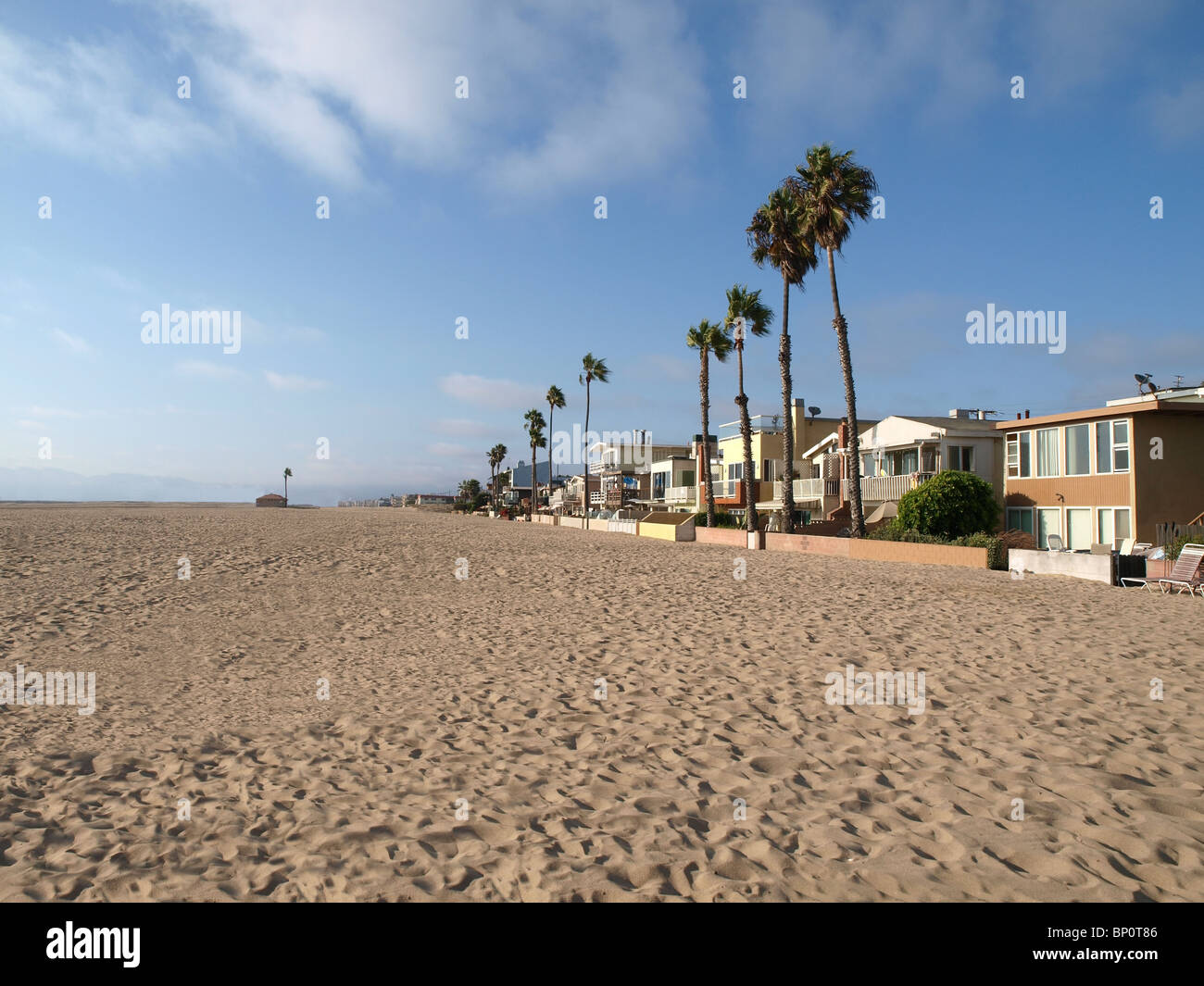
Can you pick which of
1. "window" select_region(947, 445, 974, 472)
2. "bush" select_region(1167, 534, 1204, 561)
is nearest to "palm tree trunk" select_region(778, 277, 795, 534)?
"window" select_region(947, 445, 974, 472)

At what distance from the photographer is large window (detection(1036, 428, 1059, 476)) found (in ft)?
88.4

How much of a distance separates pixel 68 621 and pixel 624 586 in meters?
10.3

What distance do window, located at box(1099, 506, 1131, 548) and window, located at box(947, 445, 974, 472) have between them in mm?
8632

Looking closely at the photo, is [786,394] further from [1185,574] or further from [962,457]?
[1185,574]

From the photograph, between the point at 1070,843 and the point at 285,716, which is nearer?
the point at 1070,843

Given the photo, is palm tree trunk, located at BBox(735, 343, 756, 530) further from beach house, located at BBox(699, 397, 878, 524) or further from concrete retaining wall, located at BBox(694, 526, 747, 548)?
beach house, located at BBox(699, 397, 878, 524)

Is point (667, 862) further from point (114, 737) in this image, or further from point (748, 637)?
point (748, 637)

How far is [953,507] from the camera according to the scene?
86.4 feet

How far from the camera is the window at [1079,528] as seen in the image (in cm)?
2556

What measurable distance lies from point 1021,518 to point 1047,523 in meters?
1.32

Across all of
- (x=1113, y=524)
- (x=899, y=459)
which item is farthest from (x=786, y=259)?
(x=1113, y=524)

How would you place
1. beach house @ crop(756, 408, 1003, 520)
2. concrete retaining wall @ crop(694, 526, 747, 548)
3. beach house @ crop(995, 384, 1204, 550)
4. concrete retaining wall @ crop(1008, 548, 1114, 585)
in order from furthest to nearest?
concrete retaining wall @ crop(694, 526, 747, 548), beach house @ crop(756, 408, 1003, 520), beach house @ crop(995, 384, 1204, 550), concrete retaining wall @ crop(1008, 548, 1114, 585)
